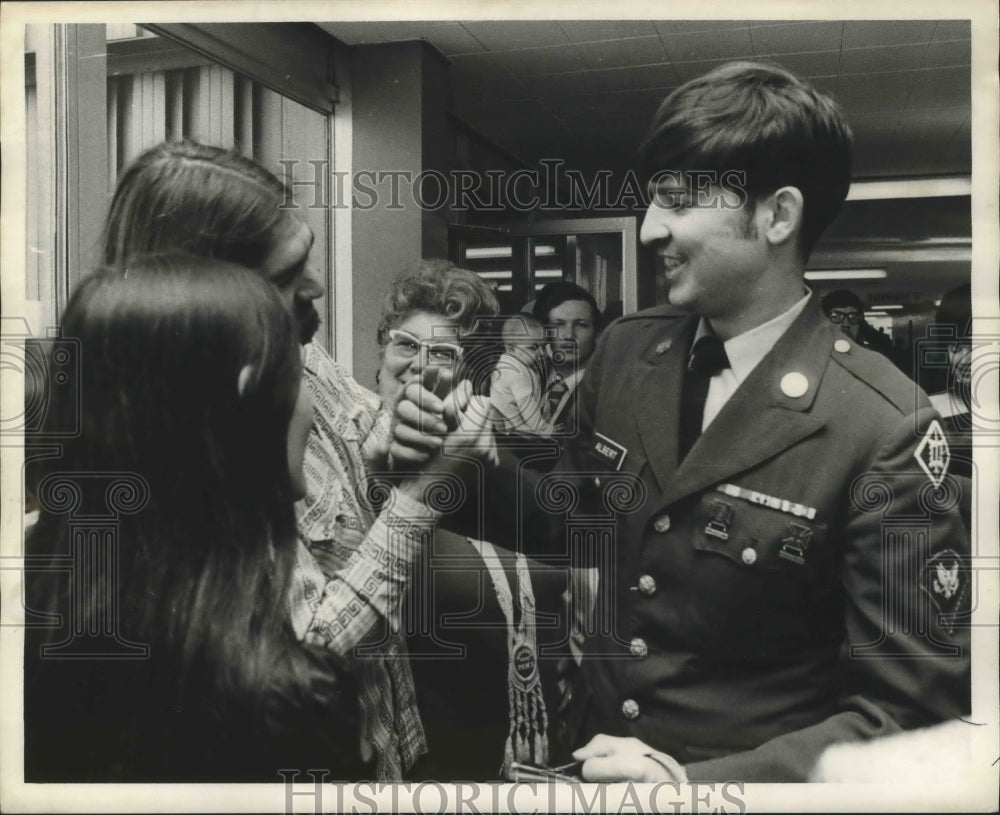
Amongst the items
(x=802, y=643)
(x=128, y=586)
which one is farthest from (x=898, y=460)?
(x=128, y=586)

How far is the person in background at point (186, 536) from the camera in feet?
8.57

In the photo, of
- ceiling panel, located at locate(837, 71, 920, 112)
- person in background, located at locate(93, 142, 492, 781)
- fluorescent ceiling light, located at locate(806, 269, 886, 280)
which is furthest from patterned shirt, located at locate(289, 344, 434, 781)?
ceiling panel, located at locate(837, 71, 920, 112)

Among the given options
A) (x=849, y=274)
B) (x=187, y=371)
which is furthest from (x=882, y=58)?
(x=187, y=371)

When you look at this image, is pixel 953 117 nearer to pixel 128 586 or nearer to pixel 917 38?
pixel 917 38

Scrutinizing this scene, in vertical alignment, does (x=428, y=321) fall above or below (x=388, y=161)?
below

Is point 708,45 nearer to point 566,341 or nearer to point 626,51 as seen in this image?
point 626,51

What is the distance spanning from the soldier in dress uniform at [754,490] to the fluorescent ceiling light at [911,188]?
0.18 ft

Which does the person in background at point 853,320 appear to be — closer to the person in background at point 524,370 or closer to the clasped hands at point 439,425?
the person in background at point 524,370

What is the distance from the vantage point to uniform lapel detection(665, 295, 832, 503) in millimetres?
2576

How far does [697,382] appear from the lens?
2.67 metres

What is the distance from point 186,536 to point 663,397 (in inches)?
54.8

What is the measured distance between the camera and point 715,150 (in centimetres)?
262

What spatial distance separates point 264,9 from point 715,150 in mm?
1348

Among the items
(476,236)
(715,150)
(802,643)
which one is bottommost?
(802,643)
